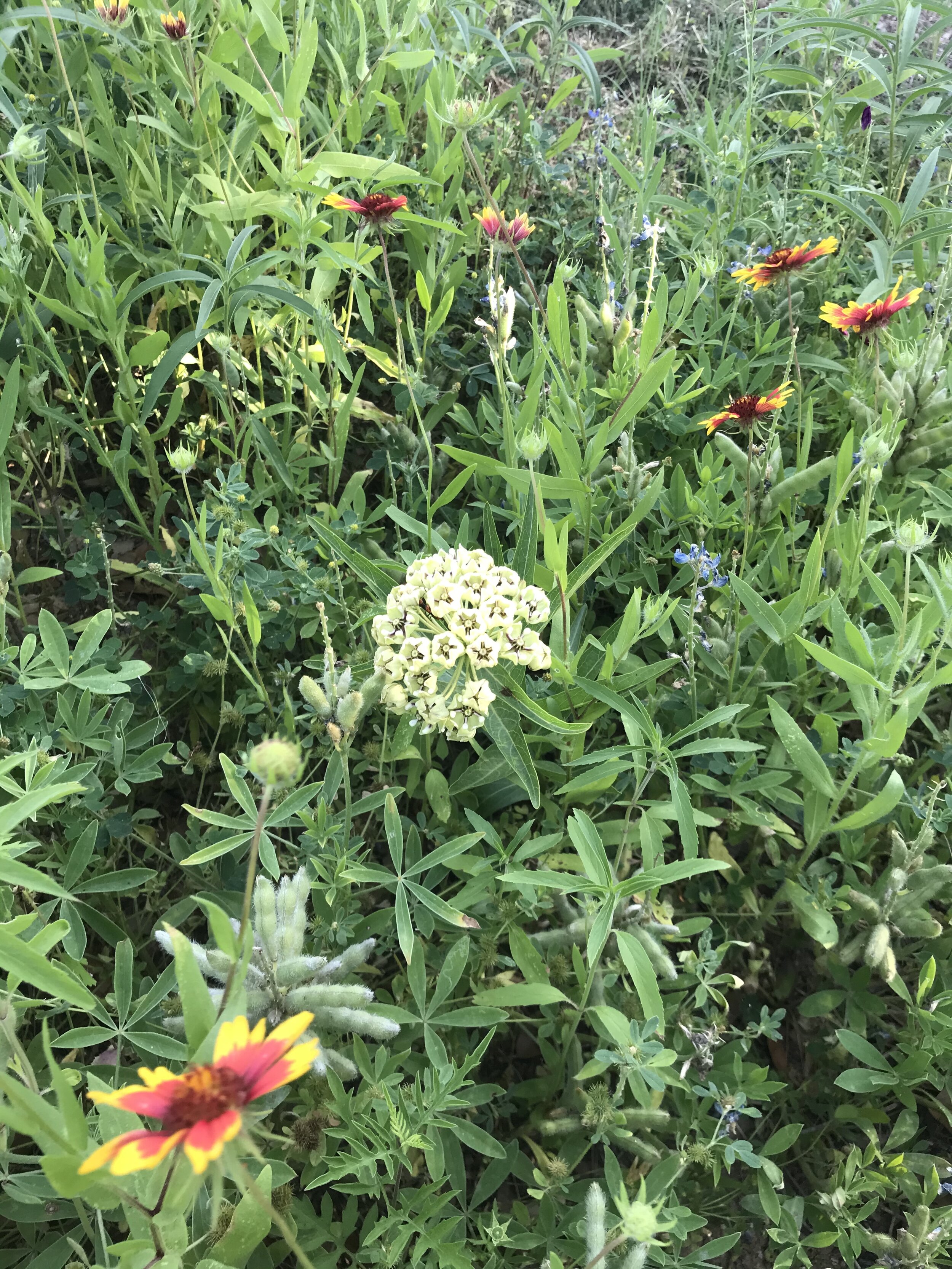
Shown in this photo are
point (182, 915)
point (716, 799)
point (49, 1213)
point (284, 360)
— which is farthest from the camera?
point (284, 360)

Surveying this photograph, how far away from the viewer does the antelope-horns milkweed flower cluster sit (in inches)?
47.6

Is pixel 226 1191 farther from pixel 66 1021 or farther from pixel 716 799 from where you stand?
pixel 716 799

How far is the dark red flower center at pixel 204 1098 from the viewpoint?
2.25 feet

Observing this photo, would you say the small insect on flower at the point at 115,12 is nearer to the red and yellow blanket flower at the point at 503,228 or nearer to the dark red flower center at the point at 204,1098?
the red and yellow blanket flower at the point at 503,228

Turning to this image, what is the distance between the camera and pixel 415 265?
219cm

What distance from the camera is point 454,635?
3.96ft

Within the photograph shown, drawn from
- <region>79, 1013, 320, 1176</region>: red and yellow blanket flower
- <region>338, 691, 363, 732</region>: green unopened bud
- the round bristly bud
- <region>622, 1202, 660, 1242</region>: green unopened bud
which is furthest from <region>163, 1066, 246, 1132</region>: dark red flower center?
<region>338, 691, 363, 732</region>: green unopened bud

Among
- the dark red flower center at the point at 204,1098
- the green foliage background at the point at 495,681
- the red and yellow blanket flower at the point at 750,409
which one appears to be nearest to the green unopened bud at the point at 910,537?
the green foliage background at the point at 495,681

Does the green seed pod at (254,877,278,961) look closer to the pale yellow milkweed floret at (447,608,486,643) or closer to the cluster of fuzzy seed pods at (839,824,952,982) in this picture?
the pale yellow milkweed floret at (447,608,486,643)

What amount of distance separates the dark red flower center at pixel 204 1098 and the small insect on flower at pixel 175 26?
1848mm

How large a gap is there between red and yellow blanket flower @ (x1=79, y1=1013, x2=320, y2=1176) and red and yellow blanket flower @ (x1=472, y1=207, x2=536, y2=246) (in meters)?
1.54

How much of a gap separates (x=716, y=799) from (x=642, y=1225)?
3.20ft

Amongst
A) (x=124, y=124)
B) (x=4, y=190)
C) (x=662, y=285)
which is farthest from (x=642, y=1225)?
(x=124, y=124)

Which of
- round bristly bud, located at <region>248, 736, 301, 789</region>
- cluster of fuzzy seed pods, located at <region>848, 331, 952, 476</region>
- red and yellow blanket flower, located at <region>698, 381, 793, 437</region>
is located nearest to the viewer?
round bristly bud, located at <region>248, 736, 301, 789</region>
